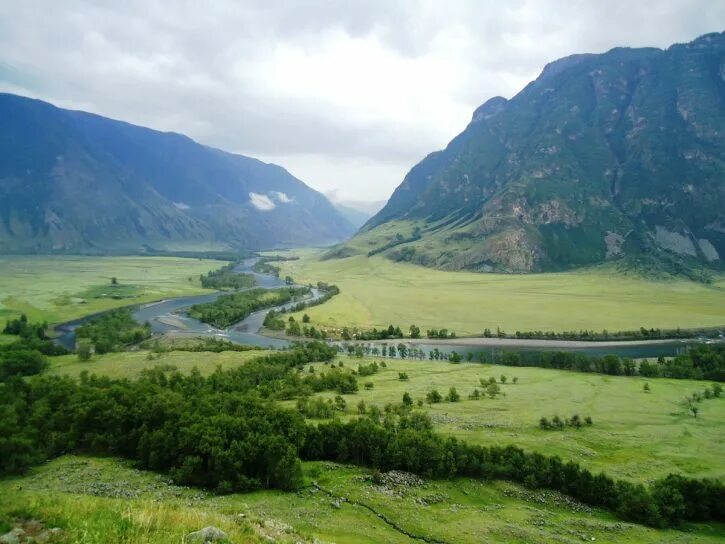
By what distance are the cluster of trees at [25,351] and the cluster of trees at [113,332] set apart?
830 cm

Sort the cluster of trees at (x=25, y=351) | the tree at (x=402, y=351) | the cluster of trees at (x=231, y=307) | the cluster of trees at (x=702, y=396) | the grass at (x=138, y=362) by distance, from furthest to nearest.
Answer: the cluster of trees at (x=231, y=307) < the tree at (x=402, y=351) < the grass at (x=138, y=362) < the cluster of trees at (x=25, y=351) < the cluster of trees at (x=702, y=396)

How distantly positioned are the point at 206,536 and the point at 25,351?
99304mm

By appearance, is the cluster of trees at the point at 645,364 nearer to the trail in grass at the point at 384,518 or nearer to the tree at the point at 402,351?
the tree at the point at 402,351

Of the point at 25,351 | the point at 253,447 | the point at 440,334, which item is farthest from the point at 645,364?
the point at 25,351

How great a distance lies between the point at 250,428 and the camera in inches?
2104

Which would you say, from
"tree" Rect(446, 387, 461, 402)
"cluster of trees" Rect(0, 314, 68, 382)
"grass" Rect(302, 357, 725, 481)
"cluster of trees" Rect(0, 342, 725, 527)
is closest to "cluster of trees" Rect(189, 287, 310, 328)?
"cluster of trees" Rect(0, 314, 68, 382)

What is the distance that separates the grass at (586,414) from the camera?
2371 inches

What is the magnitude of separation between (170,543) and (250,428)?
36506 millimetres

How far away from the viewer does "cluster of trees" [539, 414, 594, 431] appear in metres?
69.6

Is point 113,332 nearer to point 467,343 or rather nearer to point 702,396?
point 467,343

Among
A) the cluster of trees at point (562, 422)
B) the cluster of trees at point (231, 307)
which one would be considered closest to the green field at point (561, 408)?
the cluster of trees at point (562, 422)

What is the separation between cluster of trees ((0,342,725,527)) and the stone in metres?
29.7

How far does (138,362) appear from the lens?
10238cm

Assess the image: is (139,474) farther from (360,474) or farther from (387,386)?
(387,386)
